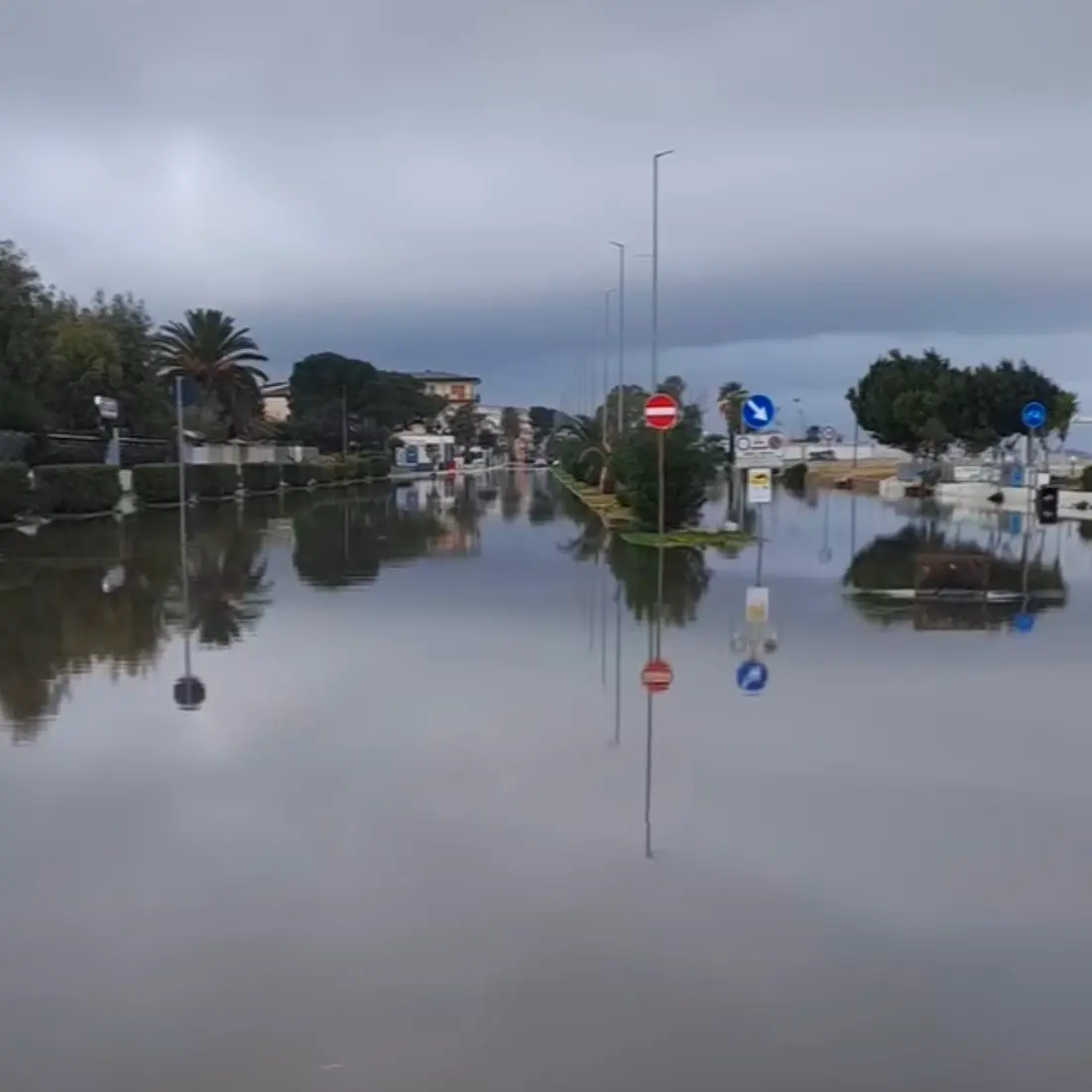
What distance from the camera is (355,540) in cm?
3178

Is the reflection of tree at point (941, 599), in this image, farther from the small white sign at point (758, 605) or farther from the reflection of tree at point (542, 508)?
the reflection of tree at point (542, 508)

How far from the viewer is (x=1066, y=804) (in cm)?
826

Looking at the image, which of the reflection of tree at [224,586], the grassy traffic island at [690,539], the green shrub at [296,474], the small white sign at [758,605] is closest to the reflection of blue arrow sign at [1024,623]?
the small white sign at [758,605]

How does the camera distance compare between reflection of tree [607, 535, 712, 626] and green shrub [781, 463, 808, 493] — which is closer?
reflection of tree [607, 535, 712, 626]

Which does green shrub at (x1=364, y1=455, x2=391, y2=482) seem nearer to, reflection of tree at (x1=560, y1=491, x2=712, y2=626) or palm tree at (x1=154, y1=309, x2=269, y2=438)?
palm tree at (x1=154, y1=309, x2=269, y2=438)

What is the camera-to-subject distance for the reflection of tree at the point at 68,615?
12.3 meters

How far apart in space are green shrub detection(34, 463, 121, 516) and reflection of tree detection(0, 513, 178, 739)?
29.7 ft

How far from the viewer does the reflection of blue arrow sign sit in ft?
51.6

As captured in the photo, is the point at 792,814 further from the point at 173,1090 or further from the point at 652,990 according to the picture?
the point at 173,1090

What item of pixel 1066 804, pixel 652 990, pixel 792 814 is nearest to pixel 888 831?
pixel 792 814

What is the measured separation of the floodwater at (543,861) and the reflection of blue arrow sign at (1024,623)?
19cm

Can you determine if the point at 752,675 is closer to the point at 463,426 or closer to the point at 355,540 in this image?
the point at 355,540

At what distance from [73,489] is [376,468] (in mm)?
49366

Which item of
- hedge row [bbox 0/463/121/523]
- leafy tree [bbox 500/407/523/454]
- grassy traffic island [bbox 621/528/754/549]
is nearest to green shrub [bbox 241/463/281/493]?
hedge row [bbox 0/463/121/523]
